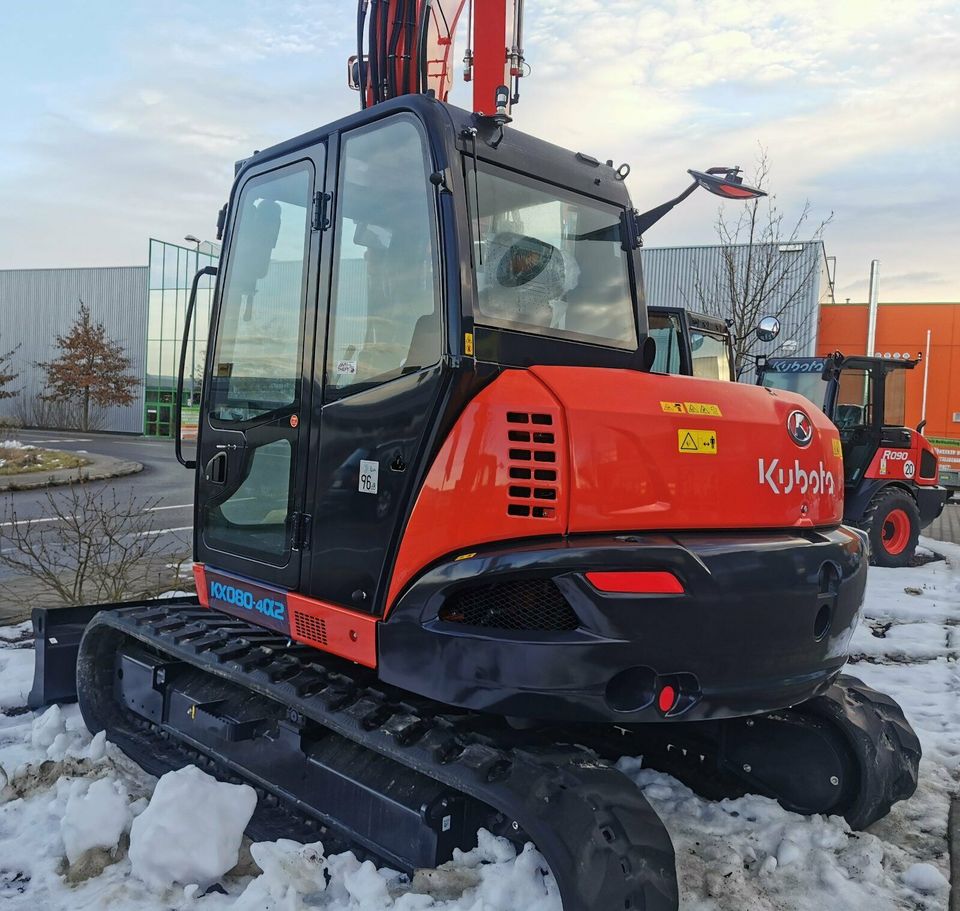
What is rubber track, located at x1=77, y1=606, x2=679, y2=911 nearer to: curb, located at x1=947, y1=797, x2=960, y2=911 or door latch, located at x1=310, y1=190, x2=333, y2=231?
curb, located at x1=947, y1=797, x2=960, y2=911

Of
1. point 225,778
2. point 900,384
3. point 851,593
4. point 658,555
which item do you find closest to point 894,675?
point 851,593

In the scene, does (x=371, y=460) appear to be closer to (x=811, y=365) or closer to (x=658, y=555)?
(x=658, y=555)

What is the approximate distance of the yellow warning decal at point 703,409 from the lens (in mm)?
3139

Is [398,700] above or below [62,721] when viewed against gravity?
above

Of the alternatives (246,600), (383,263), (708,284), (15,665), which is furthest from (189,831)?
(708,284)

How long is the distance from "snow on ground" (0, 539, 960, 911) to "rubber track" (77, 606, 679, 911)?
1.14 feet

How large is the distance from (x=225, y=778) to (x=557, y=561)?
6.89ft

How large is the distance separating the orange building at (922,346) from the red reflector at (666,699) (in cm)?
2025

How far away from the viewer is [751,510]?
10.6 feet

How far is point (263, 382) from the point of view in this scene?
12.4ft

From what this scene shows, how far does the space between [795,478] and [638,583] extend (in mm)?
1006

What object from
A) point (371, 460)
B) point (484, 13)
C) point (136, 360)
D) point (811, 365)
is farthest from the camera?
point (136, 360)

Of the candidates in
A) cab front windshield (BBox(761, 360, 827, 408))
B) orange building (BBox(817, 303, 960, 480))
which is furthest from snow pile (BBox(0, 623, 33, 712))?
orange building (BBox(817, 303, 960, 480))

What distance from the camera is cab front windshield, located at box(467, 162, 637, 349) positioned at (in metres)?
3.12
